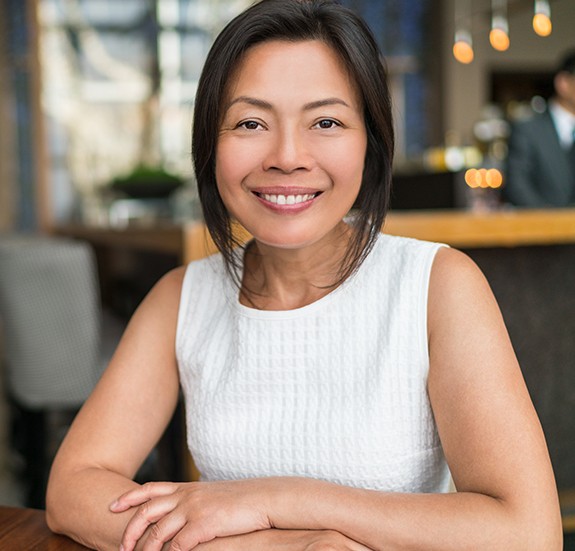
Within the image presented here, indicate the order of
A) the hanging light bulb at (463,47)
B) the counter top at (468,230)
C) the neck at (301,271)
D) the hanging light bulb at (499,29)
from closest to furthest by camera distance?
the neck at (301,271) < the counter top at (468,230) < the hanging light bulb at (499,29) < the hanging light bulb at (463,47)

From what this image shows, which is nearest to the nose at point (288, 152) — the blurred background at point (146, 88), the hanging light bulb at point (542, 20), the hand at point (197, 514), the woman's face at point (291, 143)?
the woman's face at point (291, 143)

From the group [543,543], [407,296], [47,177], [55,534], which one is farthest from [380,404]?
[47,177]

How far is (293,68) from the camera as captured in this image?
1036 millimetres

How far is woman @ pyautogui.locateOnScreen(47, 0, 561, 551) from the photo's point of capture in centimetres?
92

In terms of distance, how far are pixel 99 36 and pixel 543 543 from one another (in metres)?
7.19

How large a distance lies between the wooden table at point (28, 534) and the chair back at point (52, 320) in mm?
1512

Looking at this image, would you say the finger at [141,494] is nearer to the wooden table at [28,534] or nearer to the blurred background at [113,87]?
the wooden table at [28,534]

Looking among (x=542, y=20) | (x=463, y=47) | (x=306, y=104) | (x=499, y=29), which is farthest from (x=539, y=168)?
(x=306, y=104)

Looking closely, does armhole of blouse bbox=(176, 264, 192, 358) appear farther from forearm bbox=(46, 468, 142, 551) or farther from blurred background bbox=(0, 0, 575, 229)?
blurred background bbox=(0, 0, 575, 229)

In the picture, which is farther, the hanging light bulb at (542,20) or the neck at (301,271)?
the hanging light bulb at (542,20)

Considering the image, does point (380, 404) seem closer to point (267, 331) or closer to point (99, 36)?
point (267, 331)

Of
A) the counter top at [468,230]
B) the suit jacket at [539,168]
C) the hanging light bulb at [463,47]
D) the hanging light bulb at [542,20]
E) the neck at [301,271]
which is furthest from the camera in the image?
the hanging light bulb at [463,47]


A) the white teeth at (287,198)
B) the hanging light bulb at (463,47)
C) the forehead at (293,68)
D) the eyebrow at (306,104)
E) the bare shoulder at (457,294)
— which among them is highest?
the hanging light bulb at (463,47)

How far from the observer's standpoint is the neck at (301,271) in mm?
1165
